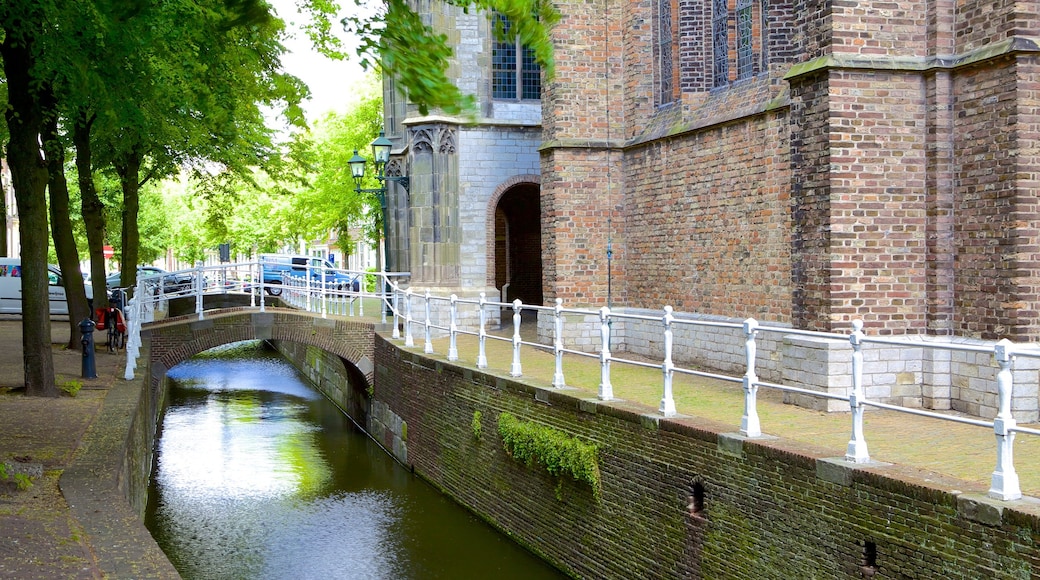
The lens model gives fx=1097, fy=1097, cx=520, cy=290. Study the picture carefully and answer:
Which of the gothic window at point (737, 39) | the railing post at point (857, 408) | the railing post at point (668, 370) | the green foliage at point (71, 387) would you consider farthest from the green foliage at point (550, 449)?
the gothic window at point (737, 39)

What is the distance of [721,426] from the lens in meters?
8.91

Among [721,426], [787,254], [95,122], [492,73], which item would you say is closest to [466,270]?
[492,73]

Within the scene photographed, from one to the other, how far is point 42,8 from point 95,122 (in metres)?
8.04

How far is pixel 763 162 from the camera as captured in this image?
14422mm

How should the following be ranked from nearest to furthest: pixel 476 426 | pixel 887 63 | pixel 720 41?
pixel 887 63 < pixel 476 426 < pixel 720 41

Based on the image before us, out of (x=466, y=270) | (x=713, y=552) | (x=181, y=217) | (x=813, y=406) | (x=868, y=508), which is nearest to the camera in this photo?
(x=868, y=508)

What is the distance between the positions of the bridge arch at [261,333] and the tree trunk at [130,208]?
351cm

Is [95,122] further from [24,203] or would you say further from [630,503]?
[630,503]

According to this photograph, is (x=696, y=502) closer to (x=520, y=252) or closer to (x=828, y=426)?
(x=828, y=426)

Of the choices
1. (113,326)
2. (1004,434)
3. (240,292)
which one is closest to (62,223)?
(113,326)

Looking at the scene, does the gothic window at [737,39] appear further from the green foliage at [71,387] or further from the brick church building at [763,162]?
the green foliage at [71,387]

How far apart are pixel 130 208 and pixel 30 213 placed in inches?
430

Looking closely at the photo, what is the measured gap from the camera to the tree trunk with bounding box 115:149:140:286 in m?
23.0

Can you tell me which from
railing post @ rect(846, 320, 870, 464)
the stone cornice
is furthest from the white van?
railing post @ rect(846, 320, 870, 464)
